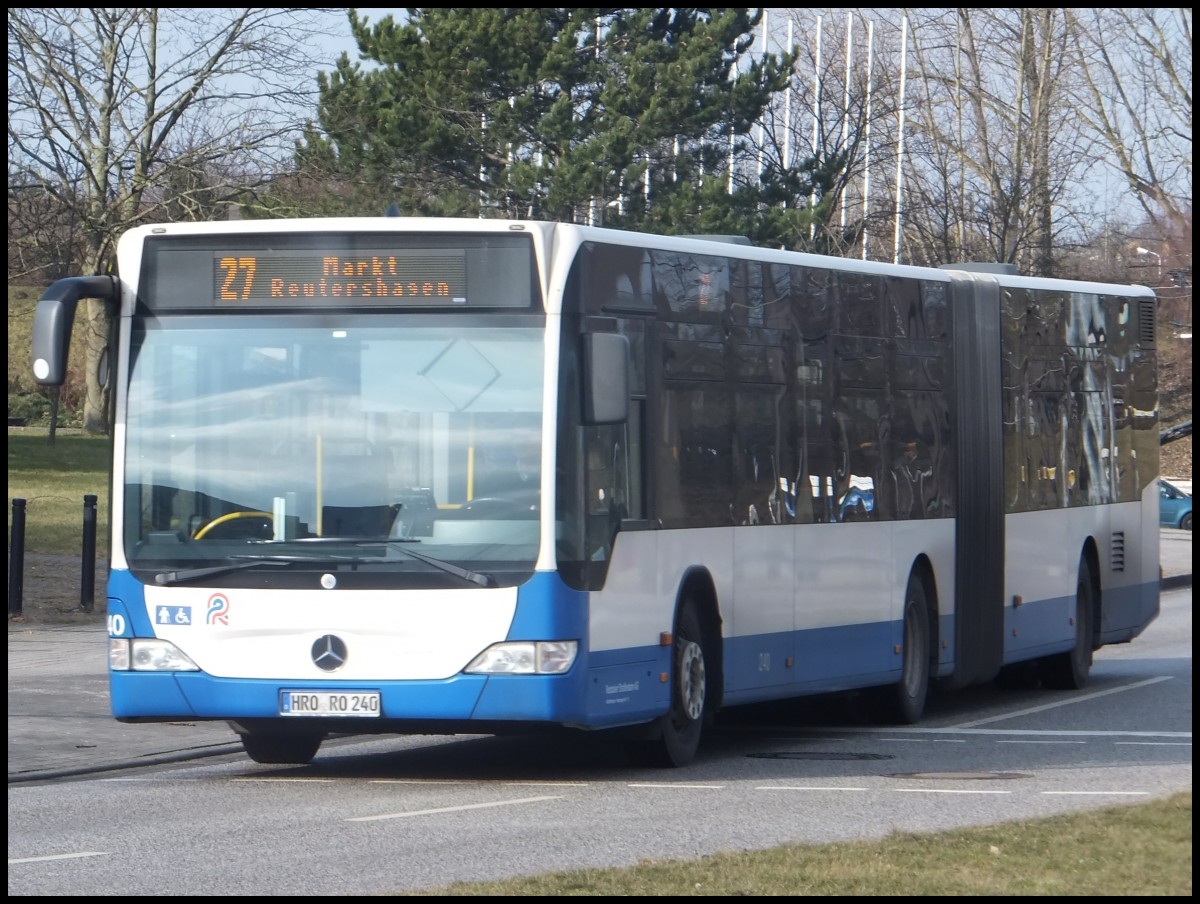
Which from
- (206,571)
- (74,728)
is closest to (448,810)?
(206,571)

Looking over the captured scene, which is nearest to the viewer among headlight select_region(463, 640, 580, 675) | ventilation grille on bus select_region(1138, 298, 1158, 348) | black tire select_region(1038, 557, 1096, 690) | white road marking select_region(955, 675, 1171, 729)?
headlight select_region(463, 640, 580, 675)

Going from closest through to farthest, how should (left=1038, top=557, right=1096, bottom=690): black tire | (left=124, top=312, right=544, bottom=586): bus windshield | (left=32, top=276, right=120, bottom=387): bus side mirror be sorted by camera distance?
1. (left=32, top=276, right=120, bottom=387): bus side mirror
2. (left=124, top=312, right=544, bottom=586): bus windshield
3. (left=1038, top=557, right=1096, bottom=690): black tire

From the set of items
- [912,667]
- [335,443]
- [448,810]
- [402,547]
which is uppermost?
[335,443]

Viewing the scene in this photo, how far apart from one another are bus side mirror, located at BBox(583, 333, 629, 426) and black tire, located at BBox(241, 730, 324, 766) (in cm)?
290

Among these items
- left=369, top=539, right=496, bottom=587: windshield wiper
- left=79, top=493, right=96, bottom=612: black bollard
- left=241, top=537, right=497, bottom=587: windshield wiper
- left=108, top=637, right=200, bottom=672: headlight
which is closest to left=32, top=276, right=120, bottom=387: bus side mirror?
left=241, top=537, right=497, bottom=587: windshield wiper

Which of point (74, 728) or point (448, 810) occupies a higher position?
point (448, 810)

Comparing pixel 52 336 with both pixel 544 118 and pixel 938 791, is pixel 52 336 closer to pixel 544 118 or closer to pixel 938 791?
pixel 938 791

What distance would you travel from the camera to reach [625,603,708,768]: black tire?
11.7m

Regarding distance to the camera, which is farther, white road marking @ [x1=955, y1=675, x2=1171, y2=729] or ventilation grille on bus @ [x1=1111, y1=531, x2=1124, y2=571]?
ventilation grille on bus @ [x1=1111, y1=531, x2=1124, y2=571]

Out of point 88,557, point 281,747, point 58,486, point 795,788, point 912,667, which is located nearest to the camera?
point 795,788

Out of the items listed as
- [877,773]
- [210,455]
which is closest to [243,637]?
[210,455]

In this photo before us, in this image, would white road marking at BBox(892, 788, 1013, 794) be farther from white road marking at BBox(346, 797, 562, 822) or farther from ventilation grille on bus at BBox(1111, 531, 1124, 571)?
ventilation grille on bus at BBox(1111, 531, 1124, 571)

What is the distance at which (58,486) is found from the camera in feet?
116

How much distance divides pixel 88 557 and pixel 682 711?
37.9ft
